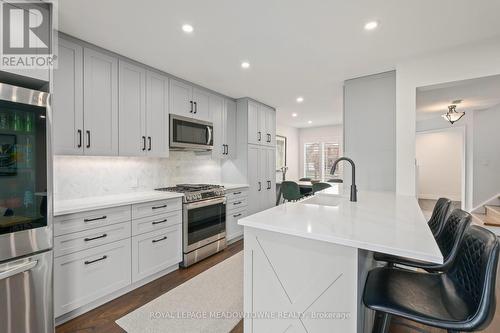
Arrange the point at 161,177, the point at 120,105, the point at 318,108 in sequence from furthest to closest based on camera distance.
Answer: the point at 318,108, the point at 161,177, the point at 120,105

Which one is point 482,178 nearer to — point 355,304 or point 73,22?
point 355,304

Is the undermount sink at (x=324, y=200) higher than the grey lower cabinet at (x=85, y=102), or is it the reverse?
the grey lower cabinet at (x=85, y=102)

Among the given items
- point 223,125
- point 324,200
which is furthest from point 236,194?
point 324,200

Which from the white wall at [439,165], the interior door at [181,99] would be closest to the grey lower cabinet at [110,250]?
the interior door at [181,99]

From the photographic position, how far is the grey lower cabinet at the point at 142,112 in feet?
8.64

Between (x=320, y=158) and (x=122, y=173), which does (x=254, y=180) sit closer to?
(x=122, y=173)

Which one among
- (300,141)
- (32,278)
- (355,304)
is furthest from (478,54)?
(300,141)

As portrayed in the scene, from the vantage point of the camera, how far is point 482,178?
17.2 ft

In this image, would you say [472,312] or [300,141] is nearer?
[472,312]

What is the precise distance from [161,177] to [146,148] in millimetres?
656

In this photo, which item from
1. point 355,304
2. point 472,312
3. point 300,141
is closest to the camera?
point 472,312

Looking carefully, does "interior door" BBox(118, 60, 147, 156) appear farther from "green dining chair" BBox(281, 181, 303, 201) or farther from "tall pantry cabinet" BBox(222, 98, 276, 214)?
"green dining chair" BBox(281, 181, 303, 201)

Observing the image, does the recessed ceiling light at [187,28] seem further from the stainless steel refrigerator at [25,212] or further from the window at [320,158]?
the window at [320,158]

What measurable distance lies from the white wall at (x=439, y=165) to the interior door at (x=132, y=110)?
328 inches
